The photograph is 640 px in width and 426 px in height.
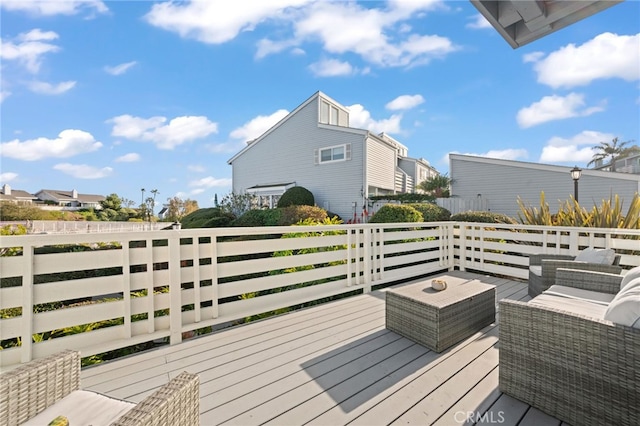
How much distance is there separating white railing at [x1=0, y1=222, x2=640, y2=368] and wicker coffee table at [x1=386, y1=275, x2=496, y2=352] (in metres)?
1.12

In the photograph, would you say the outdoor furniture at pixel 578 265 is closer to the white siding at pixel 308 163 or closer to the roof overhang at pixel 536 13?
the roof overhang at pixel 536 13

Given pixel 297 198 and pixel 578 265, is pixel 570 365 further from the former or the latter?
pixel 297 198

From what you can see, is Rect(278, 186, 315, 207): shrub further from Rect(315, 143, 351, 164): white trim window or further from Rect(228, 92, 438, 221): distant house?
Rect(315, 143, 351, 164): white trim window

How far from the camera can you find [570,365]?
4.91 ft

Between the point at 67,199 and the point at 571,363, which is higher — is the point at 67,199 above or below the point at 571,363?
above

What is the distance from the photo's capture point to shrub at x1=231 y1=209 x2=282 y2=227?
12672 millimetres

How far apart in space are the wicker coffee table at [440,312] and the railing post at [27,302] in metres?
2.72

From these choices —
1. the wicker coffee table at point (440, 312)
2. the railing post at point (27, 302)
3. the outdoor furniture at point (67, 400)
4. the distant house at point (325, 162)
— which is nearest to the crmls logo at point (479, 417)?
the wicker coffee table at point (440, 312)

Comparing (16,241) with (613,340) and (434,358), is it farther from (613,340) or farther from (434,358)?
(613,340)

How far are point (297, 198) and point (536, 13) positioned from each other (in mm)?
12568

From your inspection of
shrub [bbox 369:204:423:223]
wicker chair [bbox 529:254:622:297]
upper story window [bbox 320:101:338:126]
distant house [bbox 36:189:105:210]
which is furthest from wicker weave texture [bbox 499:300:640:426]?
distant house [bbox 36:189:105:210]

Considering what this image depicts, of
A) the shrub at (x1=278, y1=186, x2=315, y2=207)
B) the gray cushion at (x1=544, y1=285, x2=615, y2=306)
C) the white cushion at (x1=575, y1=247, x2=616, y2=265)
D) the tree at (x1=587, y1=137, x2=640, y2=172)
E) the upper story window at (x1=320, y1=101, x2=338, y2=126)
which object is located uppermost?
the upper story window at (x1=320, y1=101, x2=338, y2=126)

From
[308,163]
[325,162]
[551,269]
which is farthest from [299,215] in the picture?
[551,269]

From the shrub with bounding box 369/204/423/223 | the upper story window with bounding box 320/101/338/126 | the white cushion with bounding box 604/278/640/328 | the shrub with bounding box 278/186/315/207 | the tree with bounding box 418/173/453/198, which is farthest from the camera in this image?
the tree with bounding box 418/173/453/198
